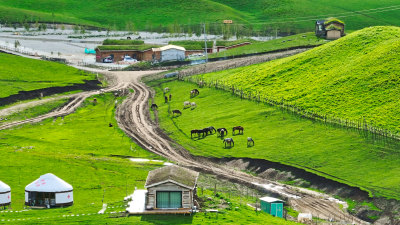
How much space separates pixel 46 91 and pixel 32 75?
648 inches

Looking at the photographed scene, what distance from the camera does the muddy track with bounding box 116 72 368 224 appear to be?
83.4 meters

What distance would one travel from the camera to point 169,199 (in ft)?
237

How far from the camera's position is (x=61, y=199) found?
3009 inches

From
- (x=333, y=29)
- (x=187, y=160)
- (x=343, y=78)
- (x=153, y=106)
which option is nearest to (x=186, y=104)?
(x=153, y=106)

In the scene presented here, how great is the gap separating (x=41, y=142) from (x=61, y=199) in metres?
41.4

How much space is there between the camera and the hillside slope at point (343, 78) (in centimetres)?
11719

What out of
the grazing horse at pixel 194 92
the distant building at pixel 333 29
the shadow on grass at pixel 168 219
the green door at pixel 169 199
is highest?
the distant building at pixel 333 29

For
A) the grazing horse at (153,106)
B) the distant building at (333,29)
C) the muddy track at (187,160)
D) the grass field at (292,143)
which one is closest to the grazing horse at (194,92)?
the grass field at (292,143)

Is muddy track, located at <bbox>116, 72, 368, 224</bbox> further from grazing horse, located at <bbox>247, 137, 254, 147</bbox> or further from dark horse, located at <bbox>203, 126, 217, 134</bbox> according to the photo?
grazing horse, located at <bbox>247, 137, 254, 147</bbox>

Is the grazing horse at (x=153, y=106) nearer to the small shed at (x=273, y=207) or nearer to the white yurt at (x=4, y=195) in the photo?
the small shed at (x=273, y=207)

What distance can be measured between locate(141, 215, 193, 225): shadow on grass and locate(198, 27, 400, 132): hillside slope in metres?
45.8

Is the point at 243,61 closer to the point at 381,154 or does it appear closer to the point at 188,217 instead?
the point at 381,154

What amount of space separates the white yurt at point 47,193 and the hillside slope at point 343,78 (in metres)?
49.9

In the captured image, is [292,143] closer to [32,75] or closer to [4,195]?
[4,195]
